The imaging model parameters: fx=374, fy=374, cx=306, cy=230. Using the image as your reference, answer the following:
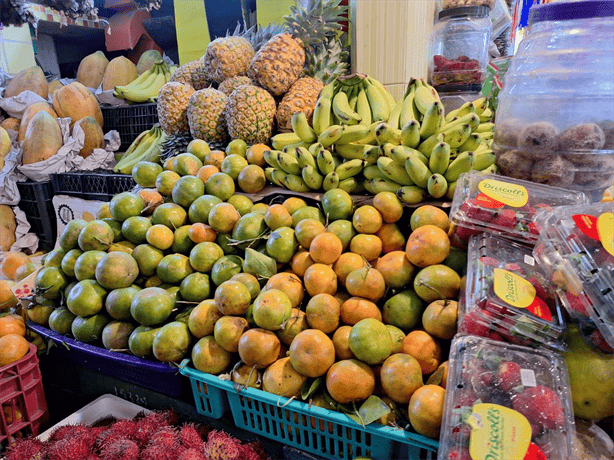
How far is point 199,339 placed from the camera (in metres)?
1.34

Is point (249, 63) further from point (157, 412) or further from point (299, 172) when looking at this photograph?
point (157, 412)

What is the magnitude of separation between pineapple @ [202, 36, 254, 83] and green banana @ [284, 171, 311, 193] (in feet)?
3.99

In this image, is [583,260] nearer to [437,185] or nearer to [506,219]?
[506,219]

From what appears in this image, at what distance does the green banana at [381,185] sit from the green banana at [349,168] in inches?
3.2

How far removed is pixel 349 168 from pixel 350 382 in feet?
3.03

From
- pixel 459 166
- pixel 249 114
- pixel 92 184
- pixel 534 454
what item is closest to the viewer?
pixel 534 454

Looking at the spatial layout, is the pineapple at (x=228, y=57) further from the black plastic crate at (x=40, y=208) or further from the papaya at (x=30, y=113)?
the papaya at (x=30, y=113)

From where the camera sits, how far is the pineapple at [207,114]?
2252mm

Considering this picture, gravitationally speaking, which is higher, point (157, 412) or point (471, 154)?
point (471, 154)

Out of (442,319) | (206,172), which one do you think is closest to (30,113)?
(206,172)

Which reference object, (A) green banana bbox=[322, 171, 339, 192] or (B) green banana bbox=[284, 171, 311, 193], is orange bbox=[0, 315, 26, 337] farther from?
(A) green banana bbox=[322, 171, 339, 192]

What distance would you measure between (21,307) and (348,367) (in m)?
1.75

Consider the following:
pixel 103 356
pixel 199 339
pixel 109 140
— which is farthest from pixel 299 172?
pixel 109 140

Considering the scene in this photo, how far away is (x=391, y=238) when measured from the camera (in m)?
1.45
